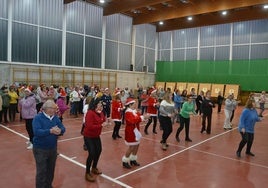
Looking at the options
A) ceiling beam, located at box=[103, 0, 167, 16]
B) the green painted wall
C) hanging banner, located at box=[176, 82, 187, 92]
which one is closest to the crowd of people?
ceiling beam, located at box=[103, 0, 167, 16]

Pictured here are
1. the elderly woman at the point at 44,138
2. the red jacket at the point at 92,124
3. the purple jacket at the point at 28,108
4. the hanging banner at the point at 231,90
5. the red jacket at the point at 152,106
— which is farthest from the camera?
the hanging banner at the point at 231,90

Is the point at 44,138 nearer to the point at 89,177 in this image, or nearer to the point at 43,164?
the point at 43,164

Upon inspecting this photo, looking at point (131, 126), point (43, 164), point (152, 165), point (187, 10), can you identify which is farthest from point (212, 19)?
point (43, 164)

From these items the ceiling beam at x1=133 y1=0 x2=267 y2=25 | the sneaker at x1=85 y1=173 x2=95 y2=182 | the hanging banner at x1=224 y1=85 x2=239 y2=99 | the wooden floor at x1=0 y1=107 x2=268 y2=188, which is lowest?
the wooden floor at x1=0 y1=107 x2=268 y2=188

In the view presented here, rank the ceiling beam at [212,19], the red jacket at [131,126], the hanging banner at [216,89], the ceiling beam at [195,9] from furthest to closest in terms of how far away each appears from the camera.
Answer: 1. the hanging banner at [216,89]
2. the ceiling beam at [212,19]
3. the ceiling beam at [195,9]
4. the red jacket at [131,126]

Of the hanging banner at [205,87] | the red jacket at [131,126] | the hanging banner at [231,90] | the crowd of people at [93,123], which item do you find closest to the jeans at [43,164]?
the crowd of people at [93,123]

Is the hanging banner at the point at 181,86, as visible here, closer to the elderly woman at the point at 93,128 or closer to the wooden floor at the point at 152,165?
the wooden floor at the point at 152,165

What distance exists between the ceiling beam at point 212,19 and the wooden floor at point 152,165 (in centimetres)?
1794

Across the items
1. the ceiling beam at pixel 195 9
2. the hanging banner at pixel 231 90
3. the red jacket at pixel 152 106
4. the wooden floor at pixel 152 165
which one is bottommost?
the wooden floor at pixel 152 165

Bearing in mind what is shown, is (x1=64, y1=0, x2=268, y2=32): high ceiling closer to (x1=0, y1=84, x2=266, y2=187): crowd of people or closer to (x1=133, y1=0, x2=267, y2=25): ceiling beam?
(x1=133, y1=0, x2=267, y2=25): ceiling beam

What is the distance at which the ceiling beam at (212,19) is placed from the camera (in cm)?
2369

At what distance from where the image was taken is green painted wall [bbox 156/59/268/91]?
79.0 ft

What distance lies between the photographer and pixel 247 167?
21.5ft

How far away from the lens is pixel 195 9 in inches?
876
